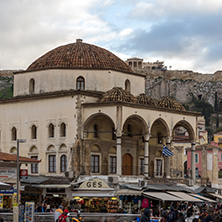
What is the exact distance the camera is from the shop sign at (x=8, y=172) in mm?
39875

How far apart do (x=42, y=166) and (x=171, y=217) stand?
19.3 m

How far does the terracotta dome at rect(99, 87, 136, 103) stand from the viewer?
153 ft

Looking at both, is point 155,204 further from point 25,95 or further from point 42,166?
point 25,95

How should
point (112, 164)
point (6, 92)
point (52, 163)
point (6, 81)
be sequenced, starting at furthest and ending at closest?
point (6, 81) → point (6, 92) → point (112, 164) → point (52, 163)

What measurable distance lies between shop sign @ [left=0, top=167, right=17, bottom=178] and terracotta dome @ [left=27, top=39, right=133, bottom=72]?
12.1 m

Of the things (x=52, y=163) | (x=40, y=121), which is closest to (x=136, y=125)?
(x=52, y=163)

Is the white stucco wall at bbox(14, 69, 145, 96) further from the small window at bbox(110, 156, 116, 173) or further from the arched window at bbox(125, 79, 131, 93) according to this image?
the small window at bbox(110, 156, 116, 173)

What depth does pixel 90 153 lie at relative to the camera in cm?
4781

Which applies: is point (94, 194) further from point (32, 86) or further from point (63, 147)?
point (32, 86)

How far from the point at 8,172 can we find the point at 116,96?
410 inches

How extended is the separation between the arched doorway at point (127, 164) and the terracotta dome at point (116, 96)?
5481mm

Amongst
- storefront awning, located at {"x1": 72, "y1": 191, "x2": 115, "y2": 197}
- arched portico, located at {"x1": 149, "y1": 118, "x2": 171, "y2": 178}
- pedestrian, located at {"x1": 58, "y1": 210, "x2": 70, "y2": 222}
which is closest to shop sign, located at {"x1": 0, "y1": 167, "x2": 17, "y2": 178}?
storefront awning, located at {"x1": 72, "y1": 191, "x2": 115, "y2": 197}

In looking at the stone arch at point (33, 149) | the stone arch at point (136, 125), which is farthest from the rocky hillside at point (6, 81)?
the stone arch at point (136, 125)

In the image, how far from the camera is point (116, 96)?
46.8 metres
